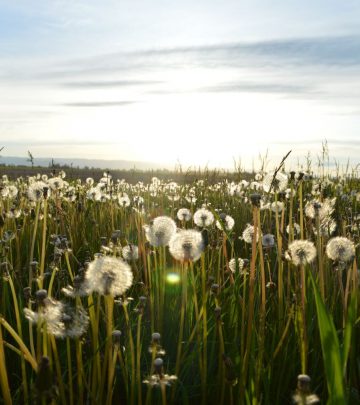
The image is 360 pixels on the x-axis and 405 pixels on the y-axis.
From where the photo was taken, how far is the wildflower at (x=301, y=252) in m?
2.20

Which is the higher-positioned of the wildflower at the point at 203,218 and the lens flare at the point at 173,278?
the wildflower at the point at 203,218

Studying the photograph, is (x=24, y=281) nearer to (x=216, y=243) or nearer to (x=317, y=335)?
(x=216, y=243)

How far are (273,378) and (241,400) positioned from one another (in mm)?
475

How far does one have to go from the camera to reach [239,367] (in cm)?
218

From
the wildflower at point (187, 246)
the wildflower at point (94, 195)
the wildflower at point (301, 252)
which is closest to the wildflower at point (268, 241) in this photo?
the wildflower at point (301, 252)

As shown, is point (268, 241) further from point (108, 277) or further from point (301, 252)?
point (108, 277)

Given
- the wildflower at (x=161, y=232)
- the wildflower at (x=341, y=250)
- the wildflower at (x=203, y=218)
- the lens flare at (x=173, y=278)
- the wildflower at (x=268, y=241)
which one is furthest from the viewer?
the wildflower at (x=203, y=218)

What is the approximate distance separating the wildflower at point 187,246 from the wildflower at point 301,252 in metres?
0.42

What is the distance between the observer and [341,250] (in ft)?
8.07

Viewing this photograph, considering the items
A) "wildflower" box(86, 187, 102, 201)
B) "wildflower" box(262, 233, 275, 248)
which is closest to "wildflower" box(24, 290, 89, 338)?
"wildflower" box(262, 233, 275, 248)

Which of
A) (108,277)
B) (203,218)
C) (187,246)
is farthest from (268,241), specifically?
(108,277)

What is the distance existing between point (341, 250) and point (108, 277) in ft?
4.29

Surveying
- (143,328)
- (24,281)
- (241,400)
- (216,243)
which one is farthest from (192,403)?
(24,281)

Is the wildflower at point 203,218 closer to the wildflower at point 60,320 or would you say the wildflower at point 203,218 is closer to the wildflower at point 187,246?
the wildflower at point 187,246
